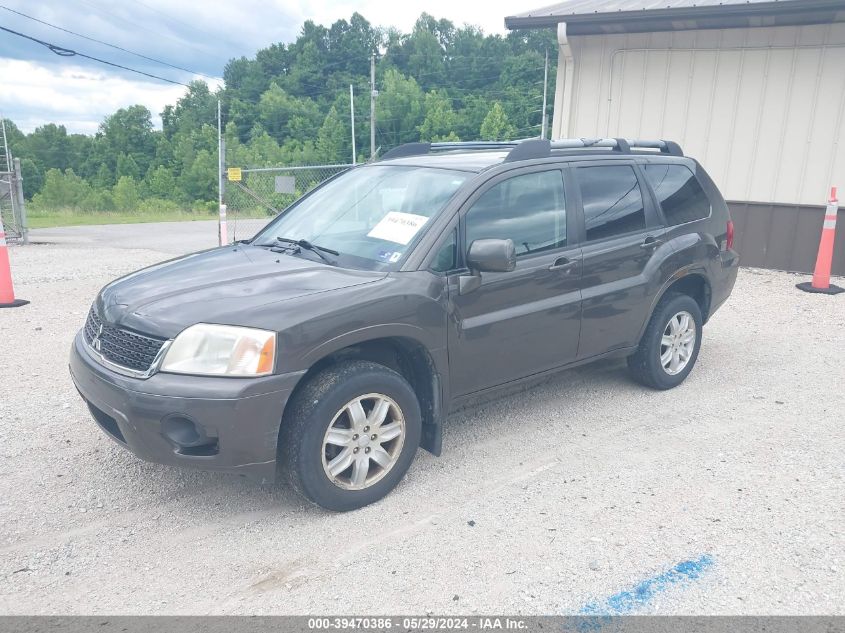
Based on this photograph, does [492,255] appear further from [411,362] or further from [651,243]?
[651,243]

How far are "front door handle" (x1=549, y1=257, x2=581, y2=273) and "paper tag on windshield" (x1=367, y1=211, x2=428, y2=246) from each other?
3.03 feet

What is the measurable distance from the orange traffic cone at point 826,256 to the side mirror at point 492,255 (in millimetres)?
6999

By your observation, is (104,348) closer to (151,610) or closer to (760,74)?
(151,610)

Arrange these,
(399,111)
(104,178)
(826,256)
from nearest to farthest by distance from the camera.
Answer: (826,256)
(399,111)
(104,178)

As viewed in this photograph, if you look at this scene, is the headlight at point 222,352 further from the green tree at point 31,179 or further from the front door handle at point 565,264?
the green tree at point 31,179

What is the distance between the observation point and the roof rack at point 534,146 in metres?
4.36

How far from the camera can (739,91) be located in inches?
391

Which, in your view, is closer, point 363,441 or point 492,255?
point 363,441

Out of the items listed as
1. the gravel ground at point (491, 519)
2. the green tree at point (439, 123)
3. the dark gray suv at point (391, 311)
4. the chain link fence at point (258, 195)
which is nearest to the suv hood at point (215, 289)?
the dark gray suv at point (391, 311)

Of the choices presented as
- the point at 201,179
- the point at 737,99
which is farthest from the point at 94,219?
the point at 201,179

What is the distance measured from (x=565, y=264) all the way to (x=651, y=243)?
0.98 m

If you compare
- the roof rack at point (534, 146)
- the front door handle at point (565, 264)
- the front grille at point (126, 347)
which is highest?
the roof rack at point (534, 146)

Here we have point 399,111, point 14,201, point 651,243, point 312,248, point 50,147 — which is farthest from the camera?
point 50,147

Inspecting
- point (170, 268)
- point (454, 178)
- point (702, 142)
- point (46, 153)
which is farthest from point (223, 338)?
point (46, 153)
